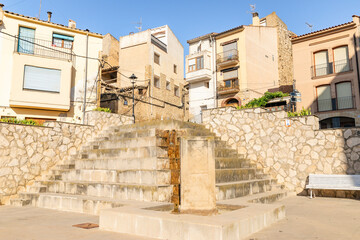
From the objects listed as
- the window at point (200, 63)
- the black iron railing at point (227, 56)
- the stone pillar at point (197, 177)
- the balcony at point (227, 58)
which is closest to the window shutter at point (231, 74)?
the balcony at point (227, 58)

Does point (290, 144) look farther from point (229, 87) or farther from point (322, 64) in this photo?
point (229, 87)

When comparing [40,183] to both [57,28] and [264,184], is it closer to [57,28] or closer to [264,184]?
[264,184]

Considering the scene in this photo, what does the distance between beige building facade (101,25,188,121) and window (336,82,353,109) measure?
49.8 feet

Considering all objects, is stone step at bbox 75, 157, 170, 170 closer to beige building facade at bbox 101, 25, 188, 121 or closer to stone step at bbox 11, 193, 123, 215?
stone step at bbox 11, 193, 123, 215

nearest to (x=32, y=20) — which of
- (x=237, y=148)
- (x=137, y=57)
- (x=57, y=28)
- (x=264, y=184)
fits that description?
(x=57, y=28)

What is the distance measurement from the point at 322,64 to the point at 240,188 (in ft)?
59.7

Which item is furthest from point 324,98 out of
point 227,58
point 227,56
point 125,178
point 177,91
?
point 125,178

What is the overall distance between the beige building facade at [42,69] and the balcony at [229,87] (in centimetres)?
1327

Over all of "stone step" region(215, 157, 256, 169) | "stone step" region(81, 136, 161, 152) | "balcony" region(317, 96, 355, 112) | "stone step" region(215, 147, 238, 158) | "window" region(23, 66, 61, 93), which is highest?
"window" region(23, 66, 61, 93)

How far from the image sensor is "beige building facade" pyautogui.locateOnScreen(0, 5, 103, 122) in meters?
16.8

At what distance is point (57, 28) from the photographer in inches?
747

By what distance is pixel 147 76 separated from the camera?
26500mm

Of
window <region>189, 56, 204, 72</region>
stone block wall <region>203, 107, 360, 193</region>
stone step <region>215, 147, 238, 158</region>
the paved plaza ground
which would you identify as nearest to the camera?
the paved plaza ground

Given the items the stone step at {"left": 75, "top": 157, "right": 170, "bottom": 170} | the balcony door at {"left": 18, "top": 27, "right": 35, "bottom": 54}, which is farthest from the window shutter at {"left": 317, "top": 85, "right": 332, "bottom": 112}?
the balcony door at {"left": 18, "top": 27, "right": 35, "bottom": 54}
